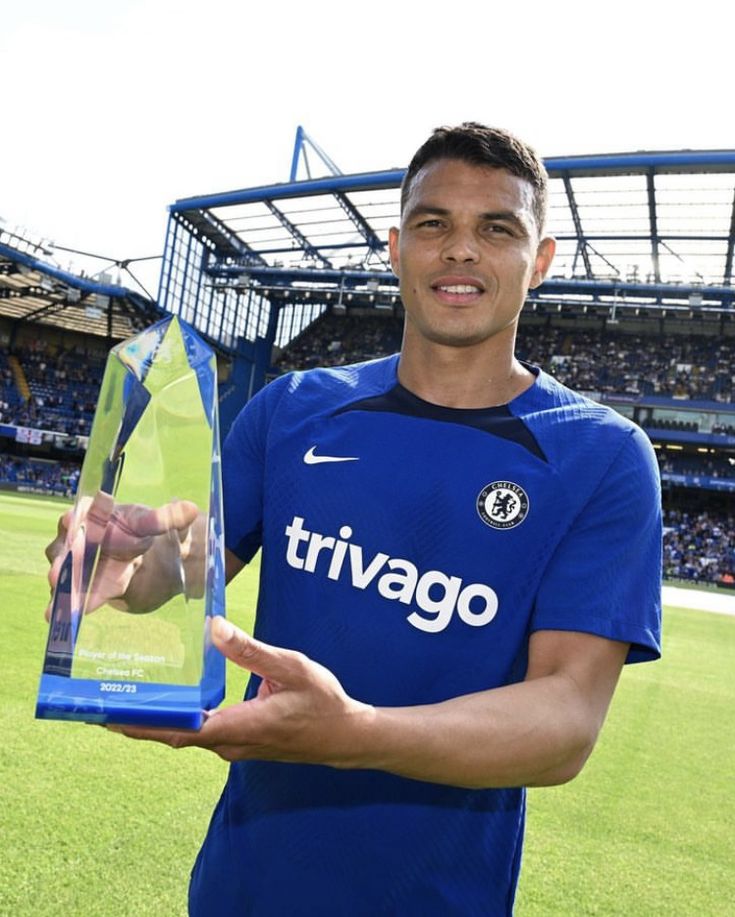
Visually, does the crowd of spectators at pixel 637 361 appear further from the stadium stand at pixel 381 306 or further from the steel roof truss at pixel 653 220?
the steel roof truss at pixel 653 220

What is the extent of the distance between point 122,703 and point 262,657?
20 centimetres

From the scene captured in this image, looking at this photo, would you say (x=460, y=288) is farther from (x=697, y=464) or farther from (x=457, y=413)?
(x=697, y=464)

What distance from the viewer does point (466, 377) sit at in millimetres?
1627

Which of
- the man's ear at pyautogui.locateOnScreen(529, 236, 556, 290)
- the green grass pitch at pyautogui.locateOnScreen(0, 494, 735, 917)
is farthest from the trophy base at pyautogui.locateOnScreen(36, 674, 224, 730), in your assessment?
the green grass pitch at pyautogui.locateOnScreen(0, 494, 735, 917)

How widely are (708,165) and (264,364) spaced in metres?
26.8

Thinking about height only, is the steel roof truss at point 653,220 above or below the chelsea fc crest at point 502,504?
above

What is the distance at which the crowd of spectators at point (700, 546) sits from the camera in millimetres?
33719

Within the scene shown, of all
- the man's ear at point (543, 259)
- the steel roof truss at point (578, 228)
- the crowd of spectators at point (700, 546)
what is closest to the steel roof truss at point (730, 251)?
the steel roof truss at point (578, 228)

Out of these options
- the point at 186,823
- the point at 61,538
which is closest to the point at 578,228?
the point at 186,823

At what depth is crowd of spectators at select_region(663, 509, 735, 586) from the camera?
33719 mm

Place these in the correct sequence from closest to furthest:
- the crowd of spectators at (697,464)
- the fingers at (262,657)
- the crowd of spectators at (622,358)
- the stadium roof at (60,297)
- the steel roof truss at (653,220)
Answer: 1. the fingers at (262,657)
2. the steel roof truss at (653,220)
3. the stadium roof at (60,297)
4. the crowd of spectators at (697,464)
5. the crowd of spectators at (622,358)

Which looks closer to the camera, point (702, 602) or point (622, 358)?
point (702, 602)

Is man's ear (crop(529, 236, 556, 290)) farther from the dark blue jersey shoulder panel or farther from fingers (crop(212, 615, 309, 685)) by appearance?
fingers (crop(212, 615, 309, 685))

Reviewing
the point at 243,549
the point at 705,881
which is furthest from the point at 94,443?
the point at 705,881
